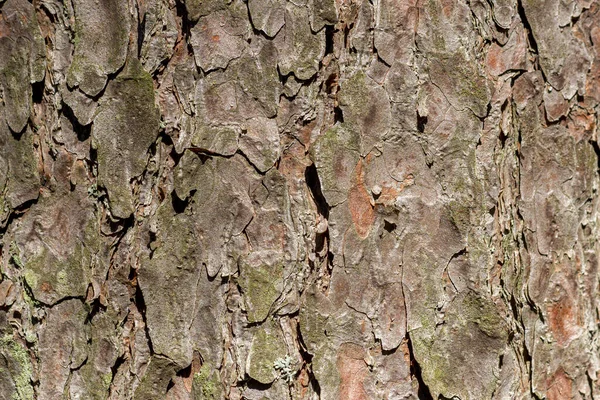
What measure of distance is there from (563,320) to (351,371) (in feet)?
1.68

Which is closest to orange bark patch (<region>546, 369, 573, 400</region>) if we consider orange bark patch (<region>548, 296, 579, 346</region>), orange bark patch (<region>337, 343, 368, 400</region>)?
orange bark patch (<region>548, 296, 579, 346</region>)

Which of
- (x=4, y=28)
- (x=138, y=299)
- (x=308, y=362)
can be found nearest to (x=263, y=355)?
(x=308, y=362)

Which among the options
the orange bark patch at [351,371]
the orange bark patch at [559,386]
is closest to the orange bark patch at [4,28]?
the orange bark patch at [351,371]

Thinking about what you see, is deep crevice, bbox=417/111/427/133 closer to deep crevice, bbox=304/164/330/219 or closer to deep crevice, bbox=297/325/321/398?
deep crevice, bbox=304/164/330/219

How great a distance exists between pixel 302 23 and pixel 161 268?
1.82ft

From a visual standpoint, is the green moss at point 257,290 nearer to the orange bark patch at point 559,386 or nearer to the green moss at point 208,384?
the green moss at point 208,384

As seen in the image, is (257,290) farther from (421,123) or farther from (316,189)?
(421,123)

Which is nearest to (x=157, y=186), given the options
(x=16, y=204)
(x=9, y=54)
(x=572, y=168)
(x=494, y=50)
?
(x=16, y=204)

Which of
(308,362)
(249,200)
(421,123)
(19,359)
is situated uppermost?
(421,123)

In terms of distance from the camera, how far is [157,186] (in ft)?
4.21

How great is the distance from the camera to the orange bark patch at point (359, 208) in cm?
127

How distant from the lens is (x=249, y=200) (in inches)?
49.8

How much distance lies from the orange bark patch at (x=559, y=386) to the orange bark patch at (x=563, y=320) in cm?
7

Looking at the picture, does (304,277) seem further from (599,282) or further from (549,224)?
(599,282)
